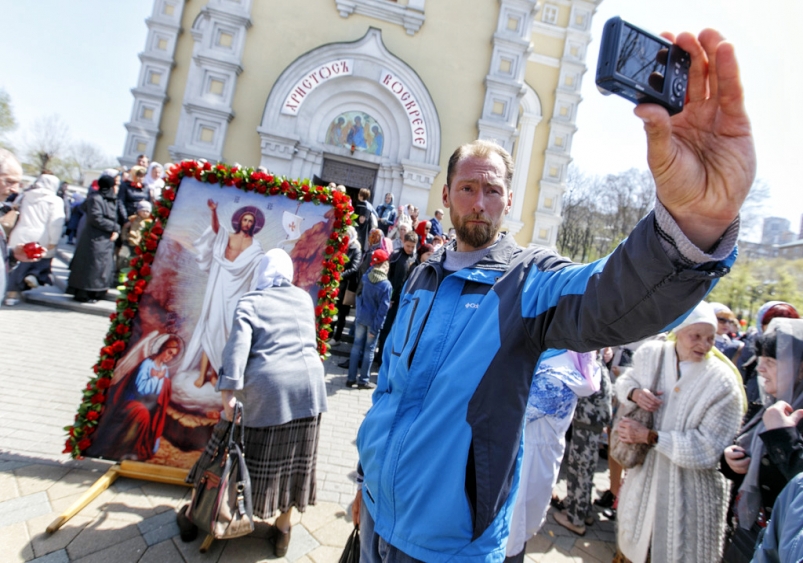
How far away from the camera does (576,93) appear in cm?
1758

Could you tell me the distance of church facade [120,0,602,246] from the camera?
43.9 feet

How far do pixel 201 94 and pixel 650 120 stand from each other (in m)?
15.0

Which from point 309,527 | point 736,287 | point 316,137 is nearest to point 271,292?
point 309,527

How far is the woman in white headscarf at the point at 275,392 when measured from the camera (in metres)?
2.94

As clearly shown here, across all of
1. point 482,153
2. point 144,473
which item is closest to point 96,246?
point 144,473

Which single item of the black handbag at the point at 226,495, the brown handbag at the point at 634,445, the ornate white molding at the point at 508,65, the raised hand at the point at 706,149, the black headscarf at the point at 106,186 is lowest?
the black handbag at the point at 226,495

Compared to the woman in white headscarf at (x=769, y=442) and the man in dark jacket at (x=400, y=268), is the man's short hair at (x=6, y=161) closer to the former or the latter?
the woman in white headscarf at (x=769, y=442)

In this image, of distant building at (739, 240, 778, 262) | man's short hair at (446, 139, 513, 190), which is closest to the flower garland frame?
man's short hair at (446, 139, 513, 190)

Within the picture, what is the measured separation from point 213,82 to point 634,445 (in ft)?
47.8

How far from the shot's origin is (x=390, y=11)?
14102 millimetres

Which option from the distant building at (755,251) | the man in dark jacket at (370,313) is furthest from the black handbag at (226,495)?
the distant building at (755,251)

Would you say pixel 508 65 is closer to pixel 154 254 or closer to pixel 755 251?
pixel 154 254

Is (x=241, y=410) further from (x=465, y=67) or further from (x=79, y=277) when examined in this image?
(x=465, y=67)

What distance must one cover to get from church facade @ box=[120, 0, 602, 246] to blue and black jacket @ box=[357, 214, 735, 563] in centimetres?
1219
